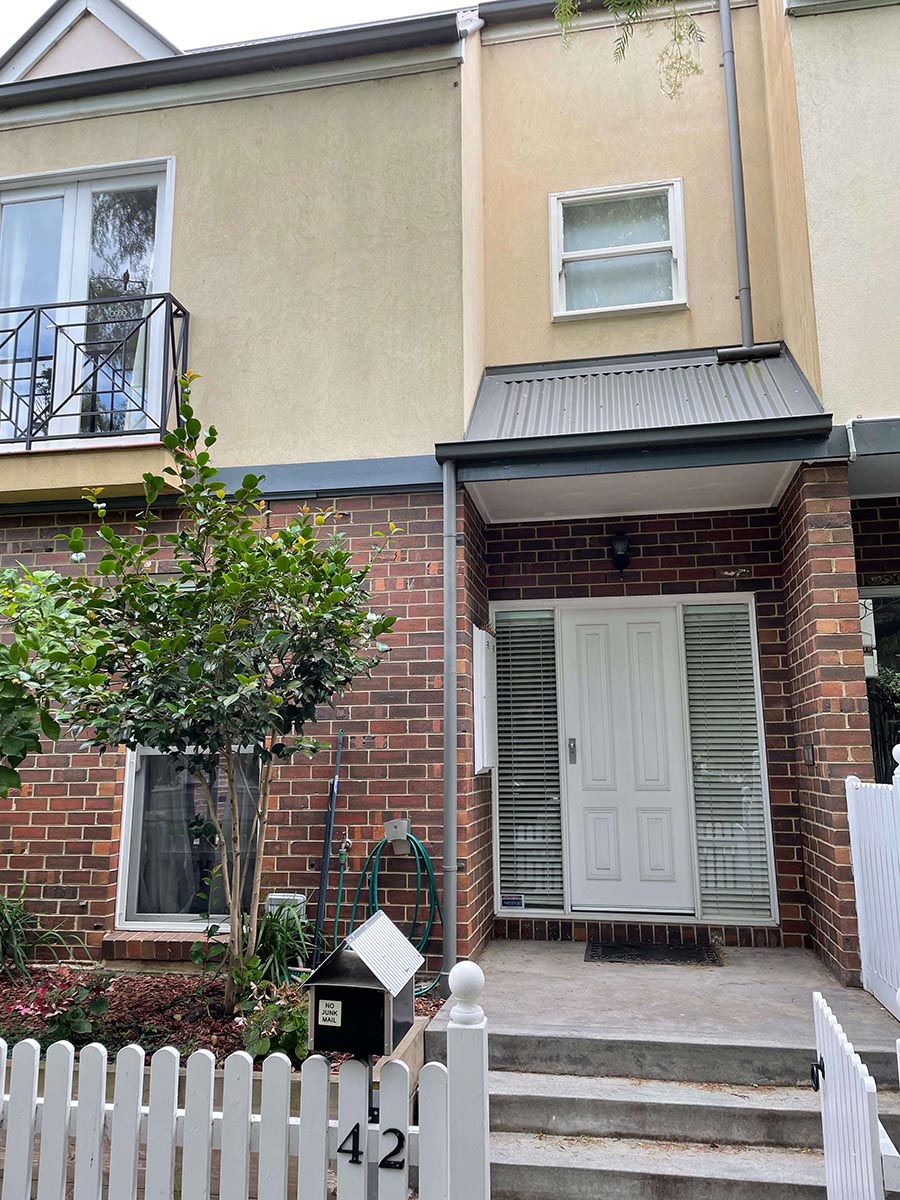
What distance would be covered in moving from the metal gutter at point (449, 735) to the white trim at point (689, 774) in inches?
51.6

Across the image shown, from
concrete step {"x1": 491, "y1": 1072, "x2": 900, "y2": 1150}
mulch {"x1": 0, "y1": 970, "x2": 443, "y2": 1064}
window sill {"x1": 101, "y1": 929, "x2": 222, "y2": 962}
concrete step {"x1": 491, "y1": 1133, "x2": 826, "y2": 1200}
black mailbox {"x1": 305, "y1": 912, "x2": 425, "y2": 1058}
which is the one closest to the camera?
black mailbox {"x1": 305, "y1": 912, "x2": 425, "y2": 1058}

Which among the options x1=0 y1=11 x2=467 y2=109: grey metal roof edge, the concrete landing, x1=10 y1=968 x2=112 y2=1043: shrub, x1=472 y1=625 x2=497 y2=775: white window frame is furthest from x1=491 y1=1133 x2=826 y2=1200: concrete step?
x1=0 y1=11 x2=467 y2=109: grey metal roof edge

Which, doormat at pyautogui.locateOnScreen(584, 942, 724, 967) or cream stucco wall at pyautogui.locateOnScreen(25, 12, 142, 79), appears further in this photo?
cream stucco wall at pyautogui.locateOnScreen(25, 12, 142, 79)

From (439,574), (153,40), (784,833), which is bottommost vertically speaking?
(784,833)

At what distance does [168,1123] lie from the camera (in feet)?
8.98

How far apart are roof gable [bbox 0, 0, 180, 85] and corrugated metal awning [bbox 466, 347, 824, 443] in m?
3.98

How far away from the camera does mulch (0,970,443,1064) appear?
409cm

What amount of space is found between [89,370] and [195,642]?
11.1ft

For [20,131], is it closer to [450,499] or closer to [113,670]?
[450,499]

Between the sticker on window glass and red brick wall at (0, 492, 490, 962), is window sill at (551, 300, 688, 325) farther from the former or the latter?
the sticker on window glass

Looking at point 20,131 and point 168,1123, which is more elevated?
point 20,131

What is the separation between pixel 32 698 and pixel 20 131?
16.7 feet

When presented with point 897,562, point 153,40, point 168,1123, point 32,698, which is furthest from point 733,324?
point 168,1123

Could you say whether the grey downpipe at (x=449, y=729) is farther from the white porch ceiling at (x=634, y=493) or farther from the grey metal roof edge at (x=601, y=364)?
the grey metal roof edge at (x=601, y=364)
